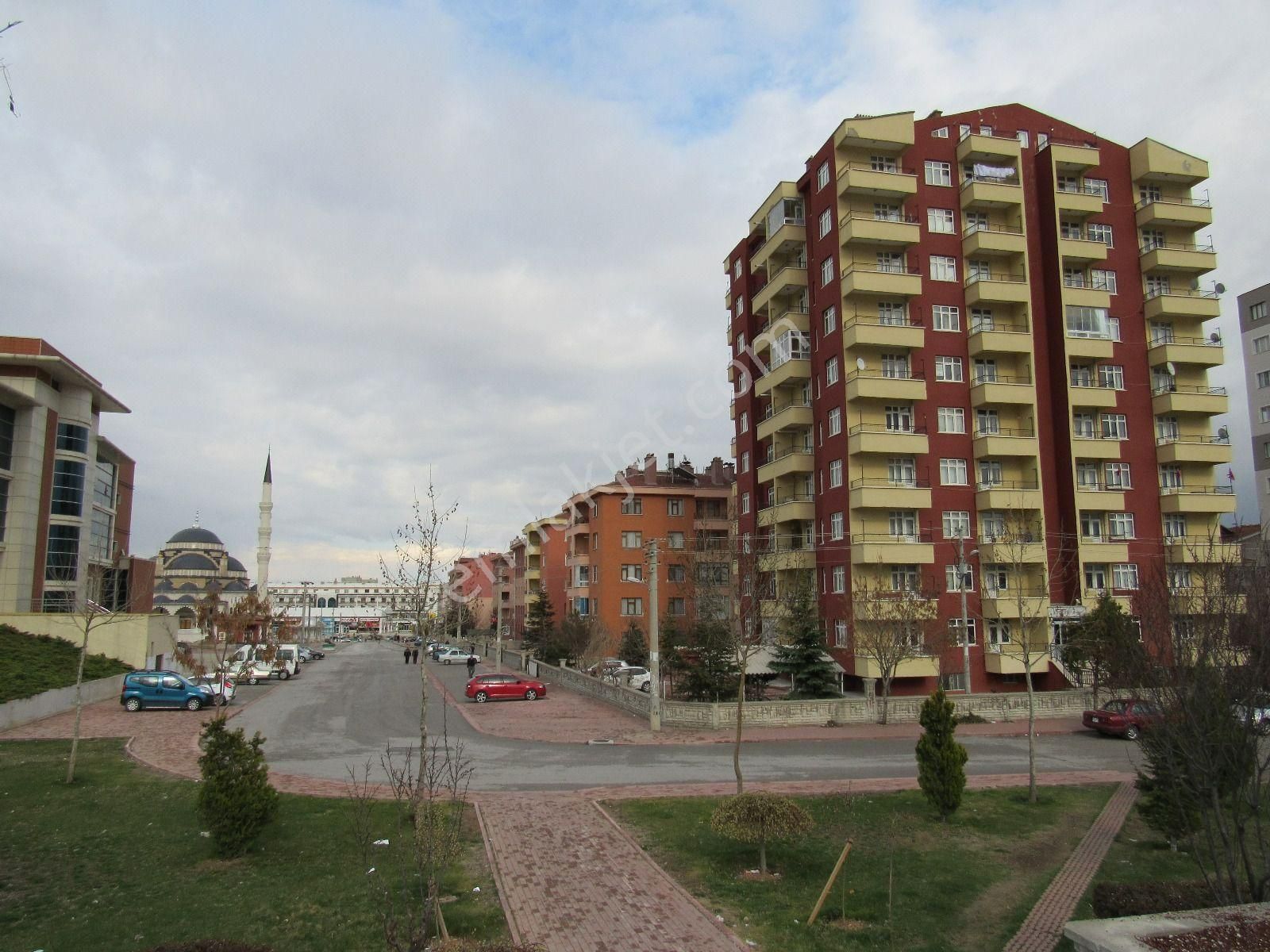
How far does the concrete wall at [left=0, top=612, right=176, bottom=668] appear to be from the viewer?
125 ft

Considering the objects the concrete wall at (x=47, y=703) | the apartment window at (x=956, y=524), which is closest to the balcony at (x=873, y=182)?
the apartment window at (x=956, y=524)

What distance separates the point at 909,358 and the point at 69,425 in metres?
49.1

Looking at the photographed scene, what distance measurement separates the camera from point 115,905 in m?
9.98

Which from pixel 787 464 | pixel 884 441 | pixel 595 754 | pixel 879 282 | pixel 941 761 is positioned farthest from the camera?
pixel 787 464

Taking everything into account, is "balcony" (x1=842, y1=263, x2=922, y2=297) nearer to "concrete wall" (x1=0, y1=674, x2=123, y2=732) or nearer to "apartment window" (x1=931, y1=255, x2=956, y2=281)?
"apartment window" (x1=931, y1=255, x2=956, y2=281)

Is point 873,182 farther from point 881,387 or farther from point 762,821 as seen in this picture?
point 762,821

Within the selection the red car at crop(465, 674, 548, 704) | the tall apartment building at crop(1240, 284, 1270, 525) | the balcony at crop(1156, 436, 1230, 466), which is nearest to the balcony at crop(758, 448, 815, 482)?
the red car at crop(465, 674, 548, 704)

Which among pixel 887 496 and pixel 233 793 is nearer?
pixel 233 793

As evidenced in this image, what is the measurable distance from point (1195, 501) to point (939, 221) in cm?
1846

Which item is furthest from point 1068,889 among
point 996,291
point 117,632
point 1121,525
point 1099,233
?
point 117,632

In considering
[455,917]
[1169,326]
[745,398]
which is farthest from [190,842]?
[1169,326]

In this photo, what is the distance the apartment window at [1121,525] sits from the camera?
3991 centimetres

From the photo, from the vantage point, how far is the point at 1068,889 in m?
11.2

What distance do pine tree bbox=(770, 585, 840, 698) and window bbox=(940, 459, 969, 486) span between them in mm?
11133
